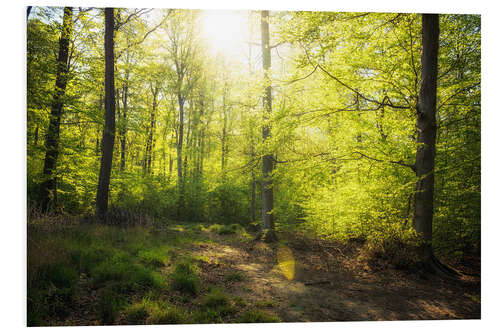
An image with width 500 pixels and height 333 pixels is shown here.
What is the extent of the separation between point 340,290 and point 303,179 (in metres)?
1.87

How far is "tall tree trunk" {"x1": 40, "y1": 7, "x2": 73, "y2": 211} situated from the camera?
4.61 meters

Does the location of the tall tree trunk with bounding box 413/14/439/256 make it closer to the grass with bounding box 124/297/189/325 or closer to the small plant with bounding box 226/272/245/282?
the small plant with bounding box 226/272/245/282

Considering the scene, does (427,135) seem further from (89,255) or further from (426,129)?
(89,255)

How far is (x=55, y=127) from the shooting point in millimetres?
4773

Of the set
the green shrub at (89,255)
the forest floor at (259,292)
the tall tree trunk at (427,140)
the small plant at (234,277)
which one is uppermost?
the tall tree trunk at (427,140)

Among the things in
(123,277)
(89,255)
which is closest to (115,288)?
(123,277)

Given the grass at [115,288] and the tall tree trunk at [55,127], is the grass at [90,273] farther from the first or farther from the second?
the tall tree trunk at [55,127]

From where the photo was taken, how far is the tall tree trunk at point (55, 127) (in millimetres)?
4605

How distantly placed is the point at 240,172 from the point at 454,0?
489cm

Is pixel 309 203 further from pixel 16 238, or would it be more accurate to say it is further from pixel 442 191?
pixel 16 238

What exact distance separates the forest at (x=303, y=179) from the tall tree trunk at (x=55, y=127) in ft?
0.13

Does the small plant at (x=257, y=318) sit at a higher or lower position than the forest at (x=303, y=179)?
lower

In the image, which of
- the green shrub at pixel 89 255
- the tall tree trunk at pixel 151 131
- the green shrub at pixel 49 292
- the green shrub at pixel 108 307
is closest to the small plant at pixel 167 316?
the green shrub at pixel 108 307

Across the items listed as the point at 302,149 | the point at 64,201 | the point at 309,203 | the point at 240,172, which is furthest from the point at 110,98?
the point at 309,203
